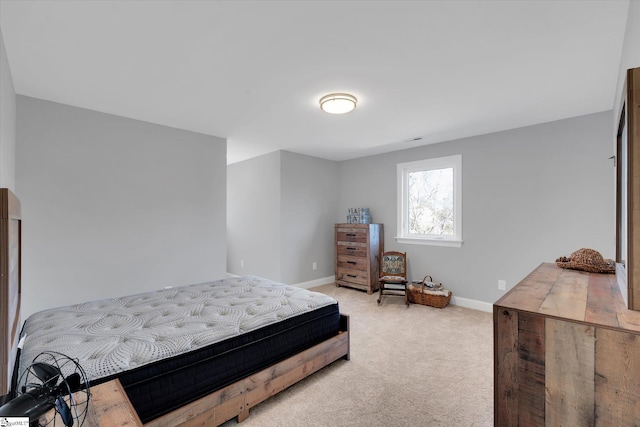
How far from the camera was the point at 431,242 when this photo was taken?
14.3ft

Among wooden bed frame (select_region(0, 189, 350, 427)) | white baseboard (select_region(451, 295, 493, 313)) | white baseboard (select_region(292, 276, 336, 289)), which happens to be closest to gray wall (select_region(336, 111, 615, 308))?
white baseboard (select_region(451, 295, 493, 313))

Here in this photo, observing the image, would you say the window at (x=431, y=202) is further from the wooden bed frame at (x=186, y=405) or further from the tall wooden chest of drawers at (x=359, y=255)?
the wooden bed frame at (x=186, y=405)

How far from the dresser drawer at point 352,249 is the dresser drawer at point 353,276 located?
0.94 ft

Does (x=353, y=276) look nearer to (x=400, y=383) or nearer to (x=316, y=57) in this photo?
(x=400, y=383)

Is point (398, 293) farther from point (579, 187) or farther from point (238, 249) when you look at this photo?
point (238, 249)

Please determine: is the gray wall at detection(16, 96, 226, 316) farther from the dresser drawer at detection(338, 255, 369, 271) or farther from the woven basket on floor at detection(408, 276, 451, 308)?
the woven basket on floor at detection(408, 276, 451, 308)

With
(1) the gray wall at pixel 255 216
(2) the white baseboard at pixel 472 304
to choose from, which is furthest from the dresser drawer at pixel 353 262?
(2) the white baseboard at pixel 472 304

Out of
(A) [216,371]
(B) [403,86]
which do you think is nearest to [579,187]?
(B) [403,86]

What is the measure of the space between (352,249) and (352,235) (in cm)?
24

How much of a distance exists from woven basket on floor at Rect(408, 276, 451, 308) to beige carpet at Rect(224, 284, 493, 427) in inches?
19.3

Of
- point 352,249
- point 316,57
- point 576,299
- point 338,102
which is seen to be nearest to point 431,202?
point 352,249

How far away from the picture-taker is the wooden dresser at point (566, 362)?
0.87 m

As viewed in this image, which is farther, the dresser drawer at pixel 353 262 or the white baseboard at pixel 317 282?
the white baseboard at pixel 317 282

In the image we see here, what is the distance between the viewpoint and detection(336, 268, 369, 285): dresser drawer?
4738 millimetres
